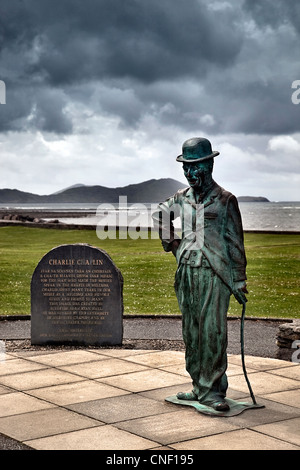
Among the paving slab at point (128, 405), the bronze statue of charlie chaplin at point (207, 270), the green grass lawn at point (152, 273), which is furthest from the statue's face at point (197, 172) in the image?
the green grass lawn at point (152, 273)

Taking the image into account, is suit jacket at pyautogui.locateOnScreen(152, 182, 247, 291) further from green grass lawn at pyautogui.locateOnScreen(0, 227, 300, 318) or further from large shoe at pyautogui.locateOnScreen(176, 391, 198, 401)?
green grass lawn at pyautogui.locateOnScreen(0, 227, 300, 318)

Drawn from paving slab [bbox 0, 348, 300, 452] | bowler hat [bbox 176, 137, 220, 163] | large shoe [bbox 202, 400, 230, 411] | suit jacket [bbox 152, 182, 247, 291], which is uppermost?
bowler hat [bbox 176, 137, 220, 163]

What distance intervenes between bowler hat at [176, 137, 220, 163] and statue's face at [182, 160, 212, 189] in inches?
2.4

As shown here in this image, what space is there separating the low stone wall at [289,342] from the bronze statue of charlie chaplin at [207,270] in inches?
115

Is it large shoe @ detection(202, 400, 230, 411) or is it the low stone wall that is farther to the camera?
the low stone wall

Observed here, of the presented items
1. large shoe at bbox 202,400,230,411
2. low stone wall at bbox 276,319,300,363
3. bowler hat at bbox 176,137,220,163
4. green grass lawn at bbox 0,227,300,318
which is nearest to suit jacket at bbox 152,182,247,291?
bowler hat at bbox 176,137,220,163

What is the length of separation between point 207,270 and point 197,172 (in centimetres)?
100

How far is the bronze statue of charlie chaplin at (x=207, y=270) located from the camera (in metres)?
7.35

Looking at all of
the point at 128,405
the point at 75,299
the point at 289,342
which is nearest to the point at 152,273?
the point at 75,299

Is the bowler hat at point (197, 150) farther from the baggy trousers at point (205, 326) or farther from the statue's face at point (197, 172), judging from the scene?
the baggy trousers at point (205, 326)

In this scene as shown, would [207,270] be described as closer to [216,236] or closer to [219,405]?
[216,236]

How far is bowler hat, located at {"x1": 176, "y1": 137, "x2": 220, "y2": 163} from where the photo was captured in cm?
741
